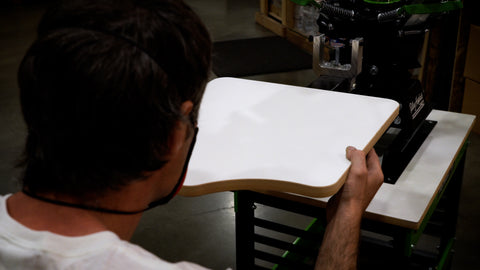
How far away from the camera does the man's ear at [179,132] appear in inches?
38.5

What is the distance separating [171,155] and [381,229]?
2.97 ft

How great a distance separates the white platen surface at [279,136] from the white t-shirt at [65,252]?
521mm

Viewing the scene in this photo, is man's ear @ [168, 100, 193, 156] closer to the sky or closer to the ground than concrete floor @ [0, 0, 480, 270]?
closer to the sky

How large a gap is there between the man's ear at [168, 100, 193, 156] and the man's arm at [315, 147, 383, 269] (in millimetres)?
503

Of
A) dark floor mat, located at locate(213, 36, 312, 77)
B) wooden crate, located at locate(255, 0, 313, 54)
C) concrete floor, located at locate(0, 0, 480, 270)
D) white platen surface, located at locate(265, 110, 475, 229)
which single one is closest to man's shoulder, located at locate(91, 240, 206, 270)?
white platen surface, located at locate(265, 110, 475, 229)

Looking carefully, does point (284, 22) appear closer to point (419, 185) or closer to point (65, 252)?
point (419, 185)

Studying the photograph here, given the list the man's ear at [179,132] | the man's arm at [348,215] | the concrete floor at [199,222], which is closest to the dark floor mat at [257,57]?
the concrete floor at [199,222]

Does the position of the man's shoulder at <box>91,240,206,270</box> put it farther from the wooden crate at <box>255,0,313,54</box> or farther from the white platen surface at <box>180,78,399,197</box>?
the wooden crate at <box>255,0,313,54</box>

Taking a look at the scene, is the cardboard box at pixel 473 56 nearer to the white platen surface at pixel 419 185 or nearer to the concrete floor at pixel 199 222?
the concrete floor at pixel 199 222

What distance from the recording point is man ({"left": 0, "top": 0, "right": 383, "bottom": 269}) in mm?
864

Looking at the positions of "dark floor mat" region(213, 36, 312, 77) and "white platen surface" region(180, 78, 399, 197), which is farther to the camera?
"dark floor mat" region(213, 36, 312, 77)

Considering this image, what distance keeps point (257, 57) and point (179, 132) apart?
4628 millimetres

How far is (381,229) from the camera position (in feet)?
5.55

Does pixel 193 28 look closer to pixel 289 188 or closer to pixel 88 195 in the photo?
pixel 88 195
